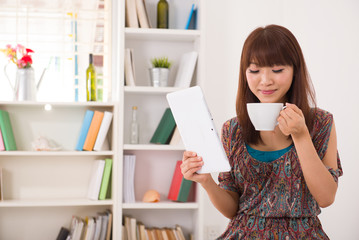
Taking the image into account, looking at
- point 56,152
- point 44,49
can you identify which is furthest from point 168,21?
point 56,152

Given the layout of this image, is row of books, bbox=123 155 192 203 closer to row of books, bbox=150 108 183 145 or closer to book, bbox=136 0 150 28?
row of books, bbox=150 108 183 145

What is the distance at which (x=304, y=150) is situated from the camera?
3.63 ft

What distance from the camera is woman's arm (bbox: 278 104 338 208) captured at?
1.07 meters

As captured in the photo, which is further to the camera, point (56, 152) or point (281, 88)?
point (56, 152)

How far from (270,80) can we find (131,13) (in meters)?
1.72

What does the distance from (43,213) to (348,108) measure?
7.19 feet

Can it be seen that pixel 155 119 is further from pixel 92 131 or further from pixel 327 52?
pixel 327 52

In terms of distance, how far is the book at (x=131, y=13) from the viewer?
2.71m

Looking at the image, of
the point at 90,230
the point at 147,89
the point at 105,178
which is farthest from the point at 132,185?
the point at 147,89

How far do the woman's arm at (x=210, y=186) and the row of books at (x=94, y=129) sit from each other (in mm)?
1546

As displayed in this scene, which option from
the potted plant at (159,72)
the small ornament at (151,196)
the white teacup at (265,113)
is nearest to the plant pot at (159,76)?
the potted plant at (159,72)

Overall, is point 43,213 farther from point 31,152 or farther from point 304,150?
point 304,150

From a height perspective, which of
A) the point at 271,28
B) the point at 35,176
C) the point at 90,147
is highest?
the point at 271,28

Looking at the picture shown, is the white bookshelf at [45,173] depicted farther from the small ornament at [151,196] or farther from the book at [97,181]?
the small ornament at [151,196]
